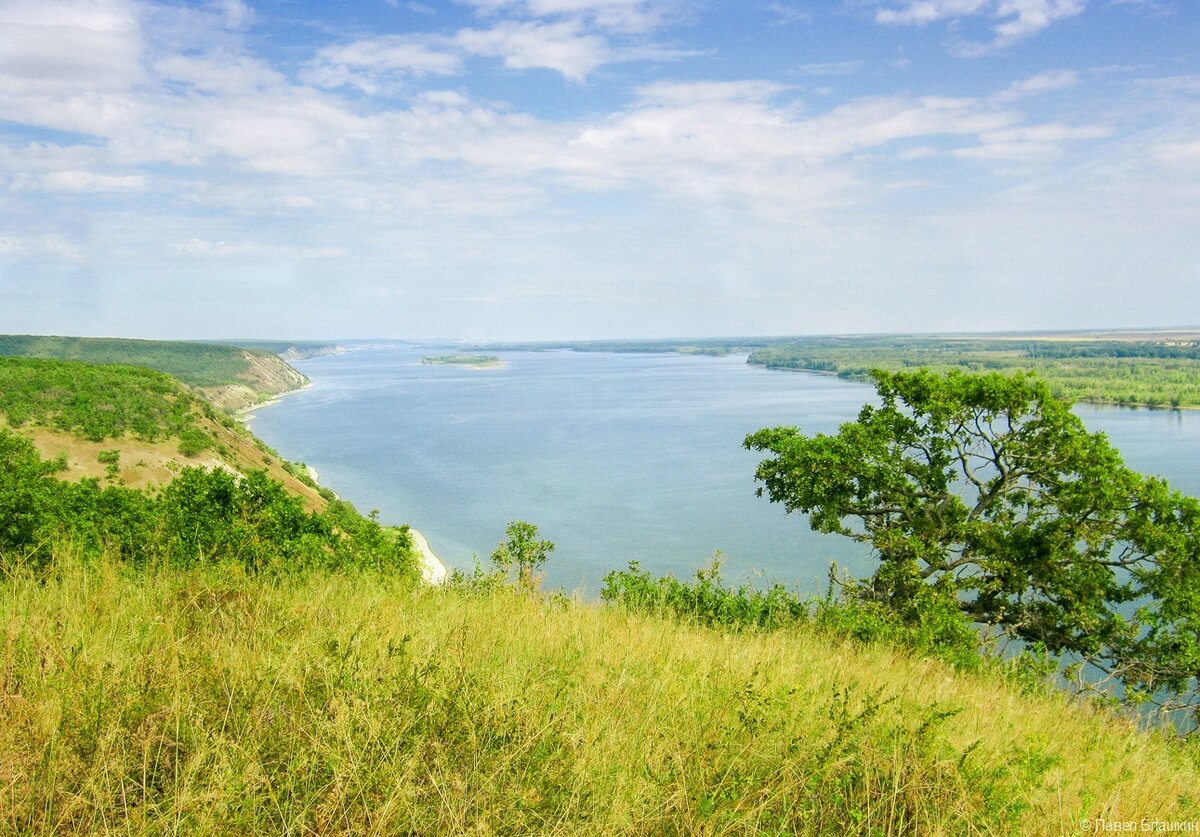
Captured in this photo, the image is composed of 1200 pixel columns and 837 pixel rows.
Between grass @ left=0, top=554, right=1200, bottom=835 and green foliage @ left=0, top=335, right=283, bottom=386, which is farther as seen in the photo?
green foliage @ left=0, top=335, right=283, bottom=386

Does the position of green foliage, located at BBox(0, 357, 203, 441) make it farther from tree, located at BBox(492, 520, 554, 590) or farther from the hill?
the hill

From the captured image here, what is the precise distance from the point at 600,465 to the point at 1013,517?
154ft

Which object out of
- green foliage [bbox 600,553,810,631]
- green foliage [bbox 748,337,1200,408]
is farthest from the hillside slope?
green foliage [bbox 748,337,1200,408]

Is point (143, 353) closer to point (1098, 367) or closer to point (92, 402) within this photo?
point (92, 402)

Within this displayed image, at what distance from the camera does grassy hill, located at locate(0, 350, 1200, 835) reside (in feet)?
6.82

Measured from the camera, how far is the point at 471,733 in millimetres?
2365

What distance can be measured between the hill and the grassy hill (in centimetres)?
13093

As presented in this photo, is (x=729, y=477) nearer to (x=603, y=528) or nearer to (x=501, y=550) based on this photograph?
(x=603, y=528)

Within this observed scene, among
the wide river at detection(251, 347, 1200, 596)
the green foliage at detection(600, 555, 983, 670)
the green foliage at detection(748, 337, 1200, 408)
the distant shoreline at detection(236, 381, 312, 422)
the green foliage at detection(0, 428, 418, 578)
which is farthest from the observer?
the distant shoreline at detection(236, 381, 312, 422)

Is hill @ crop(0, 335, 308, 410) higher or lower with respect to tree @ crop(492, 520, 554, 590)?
higher

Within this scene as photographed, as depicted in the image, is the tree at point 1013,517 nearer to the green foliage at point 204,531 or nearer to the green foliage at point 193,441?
the green foliage at point 204,531

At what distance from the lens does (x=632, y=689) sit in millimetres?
3174

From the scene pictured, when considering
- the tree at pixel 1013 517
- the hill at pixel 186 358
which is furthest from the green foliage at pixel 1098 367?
the hill at pixel 186 358

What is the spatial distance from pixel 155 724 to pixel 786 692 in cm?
246
